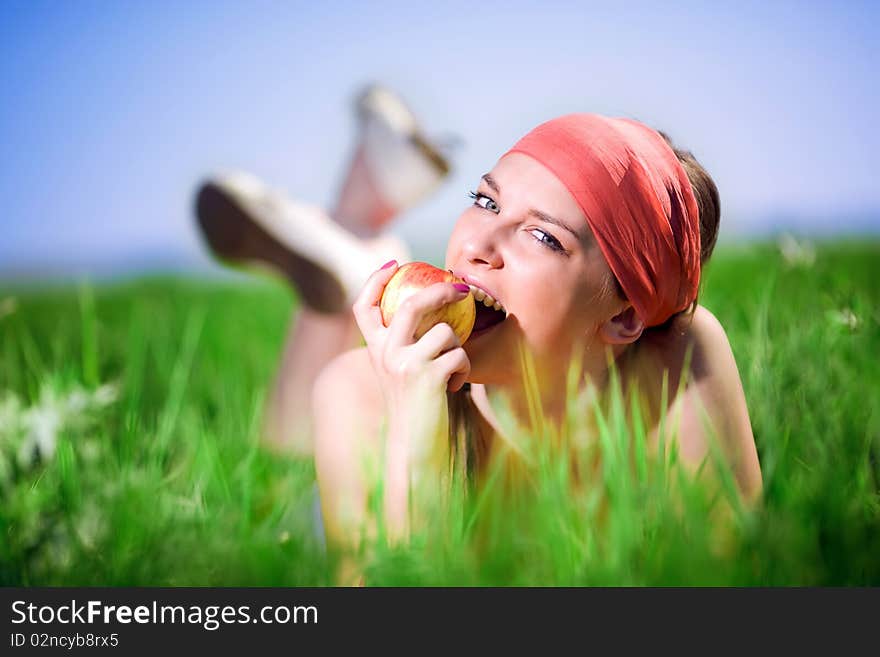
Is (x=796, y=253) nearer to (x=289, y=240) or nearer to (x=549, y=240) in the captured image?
(x=549, y=240)

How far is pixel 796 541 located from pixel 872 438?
448 mm

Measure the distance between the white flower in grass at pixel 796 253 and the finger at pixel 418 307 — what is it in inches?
42.5

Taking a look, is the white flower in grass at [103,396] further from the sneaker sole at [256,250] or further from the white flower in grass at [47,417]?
the sneaker sole at [256,250]

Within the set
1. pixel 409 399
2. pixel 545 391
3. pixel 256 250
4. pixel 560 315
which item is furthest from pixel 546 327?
pixel 256 250

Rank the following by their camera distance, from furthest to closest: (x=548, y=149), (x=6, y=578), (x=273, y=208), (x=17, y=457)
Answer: (x=273, y=208)
(x=17, y=457)
(x=548, y=149)
(x=6, y=578)

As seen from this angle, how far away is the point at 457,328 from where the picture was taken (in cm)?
127

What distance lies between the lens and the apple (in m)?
1.25

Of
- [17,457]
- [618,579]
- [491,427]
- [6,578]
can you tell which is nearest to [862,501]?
[618,579]

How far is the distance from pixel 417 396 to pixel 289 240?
980 mm

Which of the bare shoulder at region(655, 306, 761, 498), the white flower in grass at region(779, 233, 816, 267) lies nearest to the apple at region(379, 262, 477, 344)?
the bare shoulder at region(655, 306, 761, 498)

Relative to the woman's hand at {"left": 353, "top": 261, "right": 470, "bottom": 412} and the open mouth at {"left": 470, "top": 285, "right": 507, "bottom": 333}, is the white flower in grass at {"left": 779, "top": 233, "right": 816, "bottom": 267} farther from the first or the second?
the woman's hand at {"left": 353, "top": 261, "right": 470, "bottom": 412}

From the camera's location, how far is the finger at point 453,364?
123 centimetres

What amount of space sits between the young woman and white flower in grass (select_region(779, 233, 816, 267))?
22.1 inches

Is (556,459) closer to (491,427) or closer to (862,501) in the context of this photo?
(491,427)
